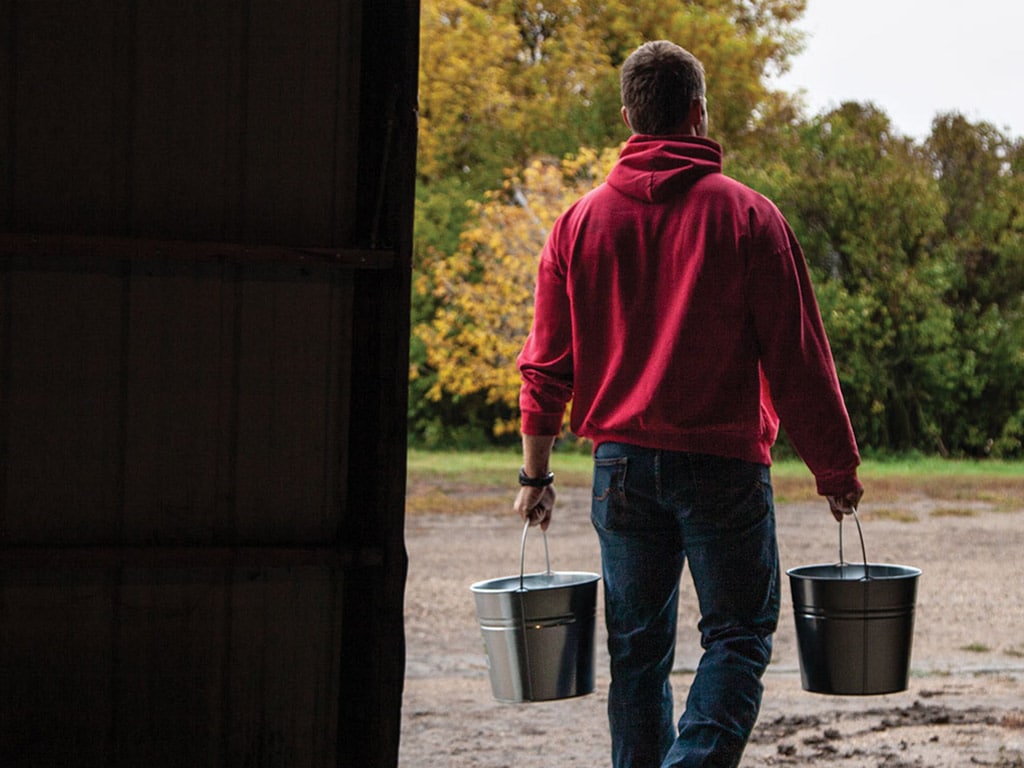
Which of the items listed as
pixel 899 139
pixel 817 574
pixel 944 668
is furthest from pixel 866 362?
pixel 817 574

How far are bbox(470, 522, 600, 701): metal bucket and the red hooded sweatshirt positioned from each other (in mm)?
509

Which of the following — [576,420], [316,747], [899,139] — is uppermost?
[899,139]

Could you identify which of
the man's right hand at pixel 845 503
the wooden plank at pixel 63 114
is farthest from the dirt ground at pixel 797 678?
the wooden plank at pixel 63 114

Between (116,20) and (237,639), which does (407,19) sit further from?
(237,639)

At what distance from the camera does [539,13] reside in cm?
2752

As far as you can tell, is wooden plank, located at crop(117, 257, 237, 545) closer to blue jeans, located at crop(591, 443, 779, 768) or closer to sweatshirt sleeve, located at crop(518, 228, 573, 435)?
sweatshirt sleeve, located at crop(518, 228, 573, 435)

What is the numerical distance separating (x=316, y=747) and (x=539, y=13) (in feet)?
82.7

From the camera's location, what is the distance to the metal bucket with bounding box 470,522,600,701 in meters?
3.90

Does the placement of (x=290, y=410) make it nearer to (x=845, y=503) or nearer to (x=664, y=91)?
(x=664, y=91)

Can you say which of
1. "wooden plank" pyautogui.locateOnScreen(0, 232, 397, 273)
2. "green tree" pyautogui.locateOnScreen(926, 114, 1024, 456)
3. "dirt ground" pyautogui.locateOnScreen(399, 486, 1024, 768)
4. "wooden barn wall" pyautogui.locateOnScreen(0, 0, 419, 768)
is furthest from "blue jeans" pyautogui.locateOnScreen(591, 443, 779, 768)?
"green tree" pyautogui.locateOnScreen(926, 114, 1024, 456)

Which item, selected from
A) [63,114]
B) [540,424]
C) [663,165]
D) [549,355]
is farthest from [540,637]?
[63,114]

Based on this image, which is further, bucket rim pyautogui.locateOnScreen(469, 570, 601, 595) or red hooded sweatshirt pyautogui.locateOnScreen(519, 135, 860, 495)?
bucket rim pyautogui.locateOnScreen(469, 570, 601, 595)

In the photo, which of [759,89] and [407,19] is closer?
[407,19]

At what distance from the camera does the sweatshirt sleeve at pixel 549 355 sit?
381 cm
